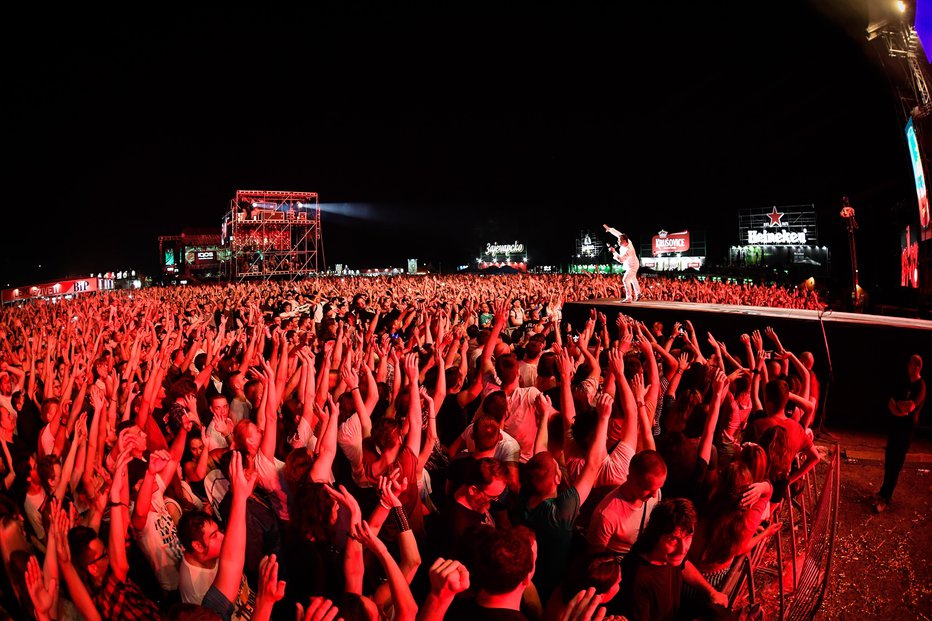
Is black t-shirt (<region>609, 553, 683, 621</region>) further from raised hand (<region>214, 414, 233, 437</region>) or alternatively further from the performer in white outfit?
the performer in white outfit

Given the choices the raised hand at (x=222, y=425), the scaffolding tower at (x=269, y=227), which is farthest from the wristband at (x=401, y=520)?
the scaffolding tower at (x=269, y=227)

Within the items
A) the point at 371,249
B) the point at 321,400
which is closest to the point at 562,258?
the point at 371,249

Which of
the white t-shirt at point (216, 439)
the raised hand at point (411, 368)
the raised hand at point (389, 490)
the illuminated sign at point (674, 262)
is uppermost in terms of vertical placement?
the illuminated sign at point (674, 262)

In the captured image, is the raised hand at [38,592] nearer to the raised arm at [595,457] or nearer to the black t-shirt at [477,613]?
the black t-shirt at [477,613]

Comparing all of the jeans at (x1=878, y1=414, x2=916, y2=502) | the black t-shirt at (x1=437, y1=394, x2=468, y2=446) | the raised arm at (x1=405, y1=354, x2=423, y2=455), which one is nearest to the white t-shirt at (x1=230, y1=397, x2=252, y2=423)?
the black t-shirt at (x1=437, y1=394, x2=468, y2=446)

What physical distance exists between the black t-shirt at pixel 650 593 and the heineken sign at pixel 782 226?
41.4 meters

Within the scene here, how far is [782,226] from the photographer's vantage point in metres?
38.7

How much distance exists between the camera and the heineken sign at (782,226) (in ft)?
124

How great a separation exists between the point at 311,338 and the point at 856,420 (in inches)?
304

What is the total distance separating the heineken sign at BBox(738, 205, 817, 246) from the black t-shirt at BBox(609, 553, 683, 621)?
136 ft

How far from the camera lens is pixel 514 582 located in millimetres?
1748

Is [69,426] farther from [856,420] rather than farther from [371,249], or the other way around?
[371,249]

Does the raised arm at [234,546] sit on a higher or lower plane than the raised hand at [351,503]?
lower

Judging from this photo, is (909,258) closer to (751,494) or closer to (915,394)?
(915,394)
